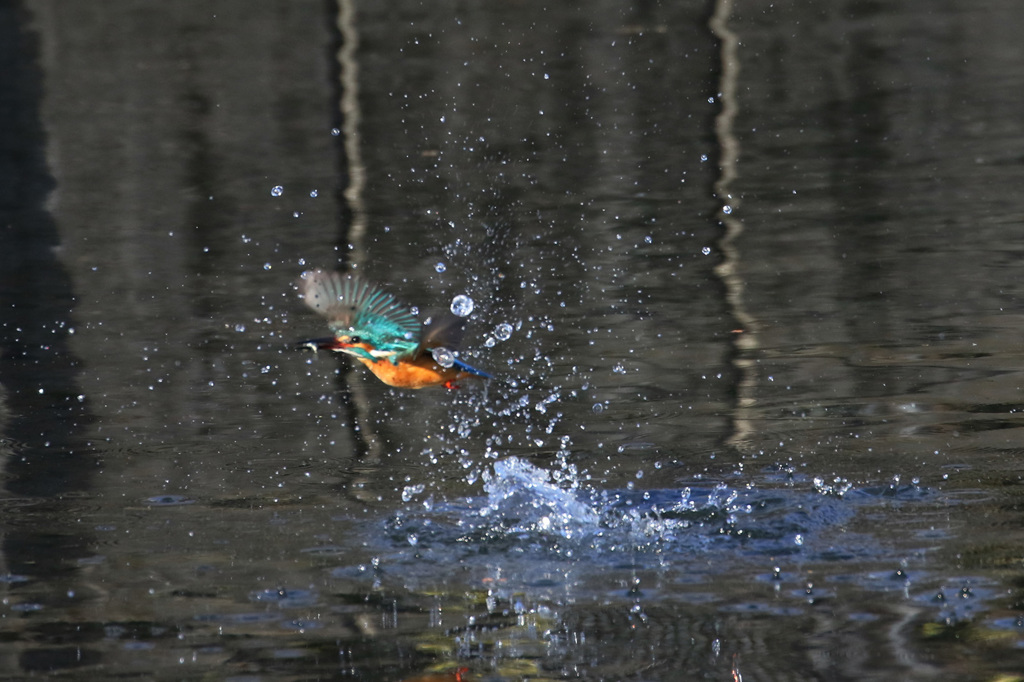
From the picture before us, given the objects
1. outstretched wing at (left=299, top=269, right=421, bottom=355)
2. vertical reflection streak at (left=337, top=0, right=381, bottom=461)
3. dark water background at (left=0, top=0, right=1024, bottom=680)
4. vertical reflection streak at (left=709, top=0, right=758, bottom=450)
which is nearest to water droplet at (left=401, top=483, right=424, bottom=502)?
dark water background at (left=0, top=0, right=1024, bottom=680)

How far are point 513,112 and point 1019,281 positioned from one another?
5.32m

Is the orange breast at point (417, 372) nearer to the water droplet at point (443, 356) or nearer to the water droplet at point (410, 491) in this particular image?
the water droplet at point (443, 356)

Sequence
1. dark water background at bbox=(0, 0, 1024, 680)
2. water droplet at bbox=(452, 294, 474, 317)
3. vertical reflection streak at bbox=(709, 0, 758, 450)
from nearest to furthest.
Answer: dark water background at bbox=(0, 0, 1024, 680)
water droplet at bbox=(452, 294, 474, 317)
vertical reflection streak at bbox=(709, 0, 758, 450)

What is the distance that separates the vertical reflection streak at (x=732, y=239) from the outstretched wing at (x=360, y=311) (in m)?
1.23

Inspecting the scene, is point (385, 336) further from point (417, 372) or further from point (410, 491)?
point (410, 491)

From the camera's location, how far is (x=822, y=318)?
21.2 feet

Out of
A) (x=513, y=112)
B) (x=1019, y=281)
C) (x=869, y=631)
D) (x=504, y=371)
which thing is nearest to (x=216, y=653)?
(x=869, y=631)

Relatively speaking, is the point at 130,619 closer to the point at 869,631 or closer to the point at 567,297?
the point at 869,631

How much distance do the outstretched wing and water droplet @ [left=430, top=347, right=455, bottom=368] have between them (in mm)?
95

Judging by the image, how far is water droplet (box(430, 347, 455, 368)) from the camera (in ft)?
14.4

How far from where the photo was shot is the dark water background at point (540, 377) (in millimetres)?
3822

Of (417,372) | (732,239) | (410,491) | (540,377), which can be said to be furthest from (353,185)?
(417,372)

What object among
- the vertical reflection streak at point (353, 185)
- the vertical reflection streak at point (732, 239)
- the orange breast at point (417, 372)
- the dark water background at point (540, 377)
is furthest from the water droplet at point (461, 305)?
the vertical reflection streak at point (732, 239)

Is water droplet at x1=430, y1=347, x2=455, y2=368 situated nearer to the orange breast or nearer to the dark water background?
the orange breast
